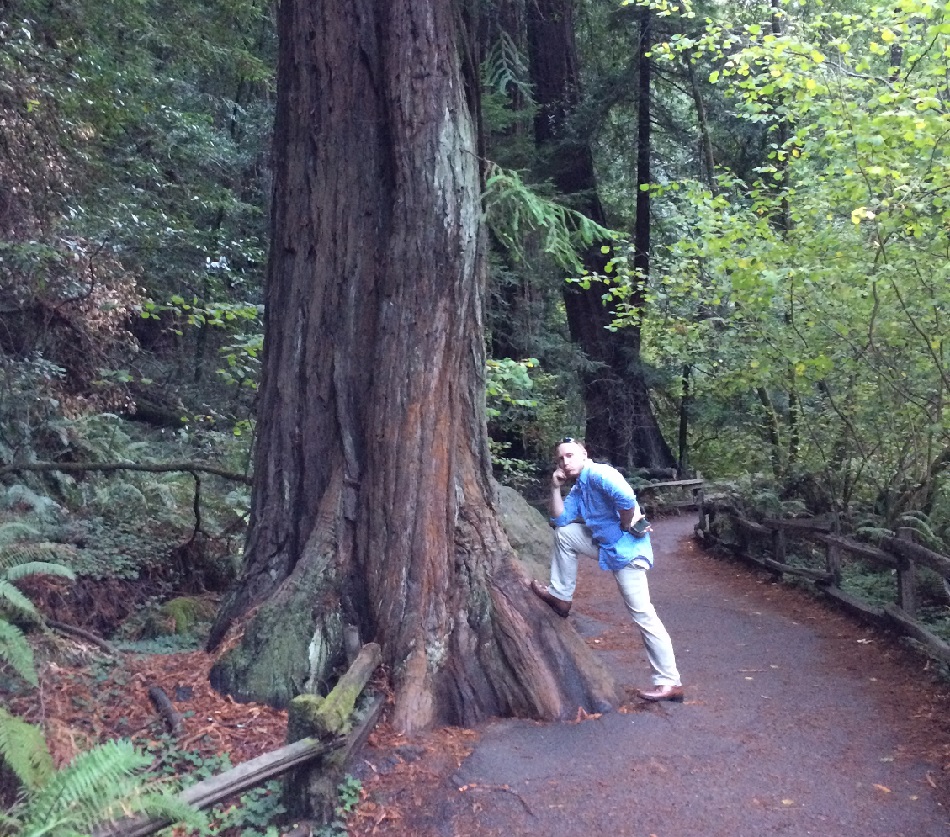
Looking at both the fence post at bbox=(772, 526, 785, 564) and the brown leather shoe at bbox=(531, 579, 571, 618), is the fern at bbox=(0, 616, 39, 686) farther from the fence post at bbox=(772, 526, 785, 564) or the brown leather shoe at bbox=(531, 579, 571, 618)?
the fence post at bbox=(772, 526, 785, 564)

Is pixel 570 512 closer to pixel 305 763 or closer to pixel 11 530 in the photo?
pixel 305 763

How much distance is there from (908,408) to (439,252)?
24.1 feet

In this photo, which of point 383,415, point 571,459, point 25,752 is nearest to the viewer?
point 25,752

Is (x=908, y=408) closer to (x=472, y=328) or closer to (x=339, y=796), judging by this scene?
(x=472, y=328)

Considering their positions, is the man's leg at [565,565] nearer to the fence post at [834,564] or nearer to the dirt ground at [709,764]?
the dirt ground at [709,764]

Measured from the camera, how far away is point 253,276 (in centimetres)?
1708

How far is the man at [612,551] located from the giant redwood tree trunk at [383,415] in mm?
345

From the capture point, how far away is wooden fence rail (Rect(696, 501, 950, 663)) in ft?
26.1

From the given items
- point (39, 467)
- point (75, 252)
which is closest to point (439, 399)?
point (39, 467)

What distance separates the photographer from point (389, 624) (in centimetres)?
615

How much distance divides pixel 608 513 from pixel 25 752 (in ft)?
13.9

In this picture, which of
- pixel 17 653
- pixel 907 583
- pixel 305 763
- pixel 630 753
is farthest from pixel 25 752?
pixel 907 583

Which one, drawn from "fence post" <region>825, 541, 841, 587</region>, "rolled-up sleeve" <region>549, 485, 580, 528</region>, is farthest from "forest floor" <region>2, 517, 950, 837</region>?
"fence post" <region>825, 541, 841, 587</region>

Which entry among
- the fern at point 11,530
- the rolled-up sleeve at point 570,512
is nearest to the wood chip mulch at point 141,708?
the fern at point 11,530
